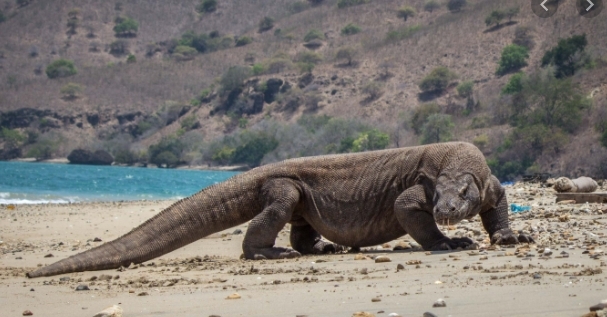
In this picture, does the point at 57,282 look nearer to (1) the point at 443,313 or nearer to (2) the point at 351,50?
(1) the point at 443,313

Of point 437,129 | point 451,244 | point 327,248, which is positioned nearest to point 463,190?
point 451,244

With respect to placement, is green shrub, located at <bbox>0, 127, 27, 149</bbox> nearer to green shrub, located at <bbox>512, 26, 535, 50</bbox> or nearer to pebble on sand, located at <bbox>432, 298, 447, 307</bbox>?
green shrub, located at <bbox>512, 26, 535, 50</bbox>

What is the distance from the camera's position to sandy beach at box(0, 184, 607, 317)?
6008 millimetres

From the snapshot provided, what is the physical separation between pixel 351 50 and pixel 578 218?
9059 centimetres

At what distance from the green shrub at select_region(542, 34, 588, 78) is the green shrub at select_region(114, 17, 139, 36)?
82.9 metres

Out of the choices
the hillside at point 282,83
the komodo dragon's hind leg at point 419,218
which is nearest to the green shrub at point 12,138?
the hillside at point 282,83

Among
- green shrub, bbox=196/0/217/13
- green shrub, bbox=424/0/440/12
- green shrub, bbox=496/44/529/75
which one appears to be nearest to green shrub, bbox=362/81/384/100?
green shrub, bbox=496/44/529/75

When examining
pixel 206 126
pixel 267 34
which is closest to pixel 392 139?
pixel 206 126

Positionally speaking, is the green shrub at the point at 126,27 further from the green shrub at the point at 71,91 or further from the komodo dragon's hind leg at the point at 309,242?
the komodo dragon's hind leg at the point at 309,242

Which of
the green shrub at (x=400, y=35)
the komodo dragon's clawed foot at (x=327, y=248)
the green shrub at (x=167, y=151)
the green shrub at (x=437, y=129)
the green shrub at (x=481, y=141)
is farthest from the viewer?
the green shrub at (x=400, y=35)

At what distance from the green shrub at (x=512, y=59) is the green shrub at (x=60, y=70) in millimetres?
55438

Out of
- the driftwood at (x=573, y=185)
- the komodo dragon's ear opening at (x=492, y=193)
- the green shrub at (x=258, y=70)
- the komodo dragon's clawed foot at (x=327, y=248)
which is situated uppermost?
the green shrub at (x=258, y=70)

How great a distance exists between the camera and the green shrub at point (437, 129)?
216ft

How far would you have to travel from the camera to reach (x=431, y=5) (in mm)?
119688
